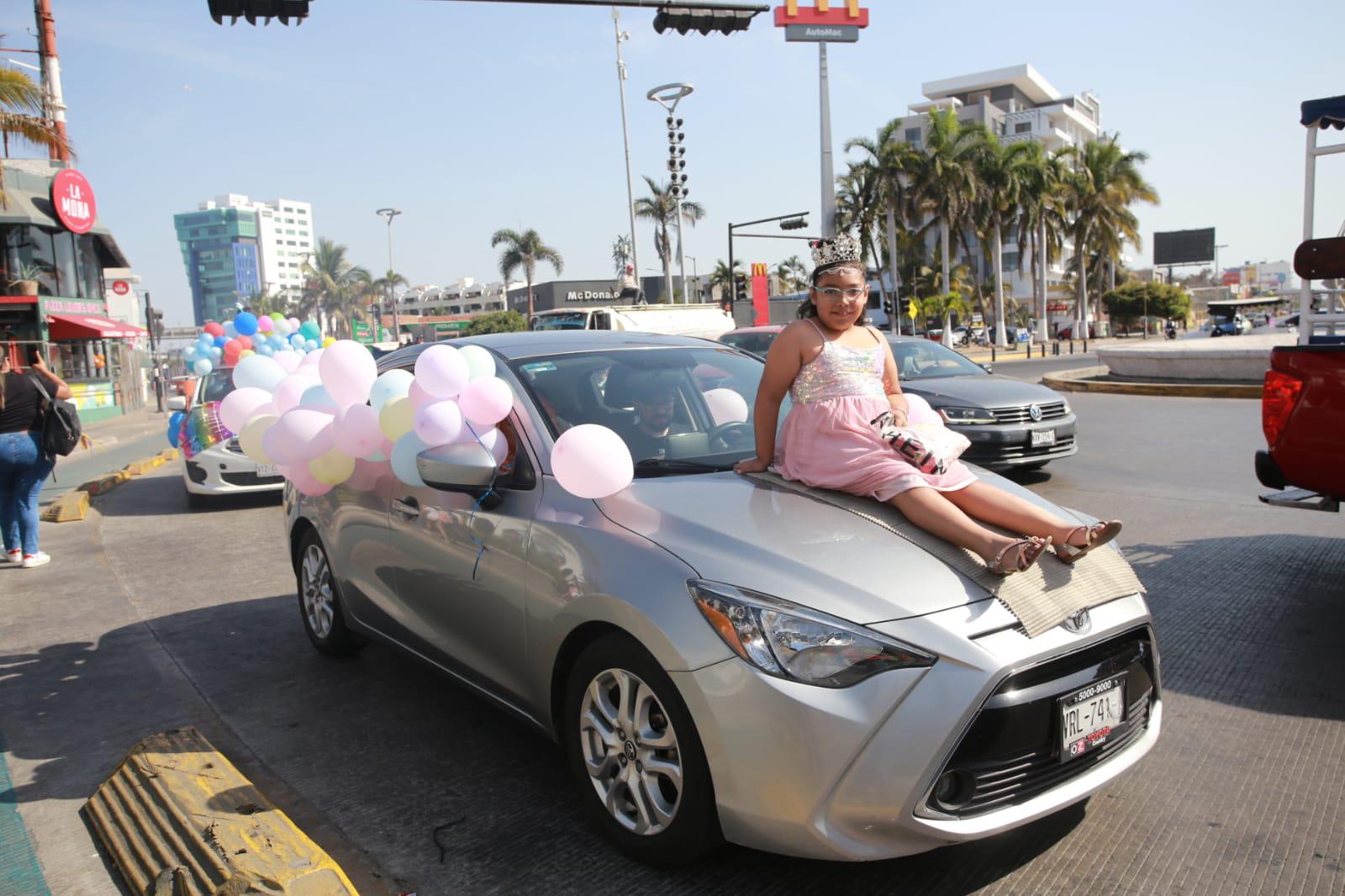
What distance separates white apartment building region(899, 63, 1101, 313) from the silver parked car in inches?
3519

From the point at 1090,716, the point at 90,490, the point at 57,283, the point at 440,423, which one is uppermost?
the point at 57,283

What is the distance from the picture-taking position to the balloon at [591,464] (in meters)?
3.09

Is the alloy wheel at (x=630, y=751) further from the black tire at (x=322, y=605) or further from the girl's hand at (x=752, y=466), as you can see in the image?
the black tire at (x=322, y=605)

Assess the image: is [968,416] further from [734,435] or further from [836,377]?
[836,377]

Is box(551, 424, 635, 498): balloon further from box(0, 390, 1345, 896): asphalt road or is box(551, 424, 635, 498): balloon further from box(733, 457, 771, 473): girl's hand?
box(0, 390, 1345, 896): asphalt road

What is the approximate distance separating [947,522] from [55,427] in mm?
7443

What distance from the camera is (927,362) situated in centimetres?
1084

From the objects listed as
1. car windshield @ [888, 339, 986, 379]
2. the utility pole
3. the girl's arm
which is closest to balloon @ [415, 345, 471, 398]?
the girl's arm

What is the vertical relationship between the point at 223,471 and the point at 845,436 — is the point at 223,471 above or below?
below

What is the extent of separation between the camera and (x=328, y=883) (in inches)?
101

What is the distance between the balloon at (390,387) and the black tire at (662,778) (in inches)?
65.0

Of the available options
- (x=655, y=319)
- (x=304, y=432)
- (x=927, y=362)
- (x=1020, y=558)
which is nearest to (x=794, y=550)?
(x=1020, y=558)

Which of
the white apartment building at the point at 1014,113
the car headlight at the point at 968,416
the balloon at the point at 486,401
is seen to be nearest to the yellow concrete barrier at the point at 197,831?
the balloon at the point at 486,401

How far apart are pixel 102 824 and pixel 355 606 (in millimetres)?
1518
